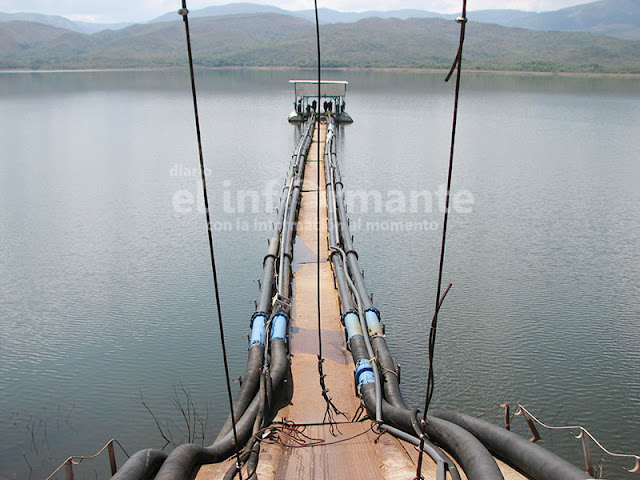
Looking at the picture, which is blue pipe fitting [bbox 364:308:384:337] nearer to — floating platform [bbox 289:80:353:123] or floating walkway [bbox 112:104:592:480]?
floating walkway [bbox 112:104:592:480]

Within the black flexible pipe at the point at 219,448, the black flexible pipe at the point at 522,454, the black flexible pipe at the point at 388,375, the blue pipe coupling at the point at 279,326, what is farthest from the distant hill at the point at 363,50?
the black flexible pipe at the point at 522,454

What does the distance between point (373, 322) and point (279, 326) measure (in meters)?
1.52

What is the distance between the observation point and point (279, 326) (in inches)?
352

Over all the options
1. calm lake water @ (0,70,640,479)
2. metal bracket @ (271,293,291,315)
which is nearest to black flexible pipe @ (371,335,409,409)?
calm lake water @ (0,70,640,479)

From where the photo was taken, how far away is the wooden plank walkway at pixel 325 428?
19.1ft

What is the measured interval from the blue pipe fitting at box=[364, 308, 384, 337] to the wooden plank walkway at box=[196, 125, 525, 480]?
54 cm

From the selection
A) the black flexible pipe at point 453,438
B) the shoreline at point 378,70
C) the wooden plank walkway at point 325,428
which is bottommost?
the shoreline at point 378,70

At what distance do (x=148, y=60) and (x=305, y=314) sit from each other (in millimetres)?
146743

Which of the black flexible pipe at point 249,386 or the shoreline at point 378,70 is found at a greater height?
the black flexible pipe at point 249,386

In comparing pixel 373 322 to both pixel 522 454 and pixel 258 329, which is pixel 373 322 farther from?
pixel 522 454

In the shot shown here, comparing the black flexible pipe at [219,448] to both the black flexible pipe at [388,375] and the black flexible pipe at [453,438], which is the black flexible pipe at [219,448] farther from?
the black flexible pipe at [388,375]

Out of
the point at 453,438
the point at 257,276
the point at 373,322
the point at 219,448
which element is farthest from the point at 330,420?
the point at 257,276

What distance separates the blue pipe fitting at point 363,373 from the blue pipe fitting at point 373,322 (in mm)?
1084

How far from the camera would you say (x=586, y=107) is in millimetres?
50312
